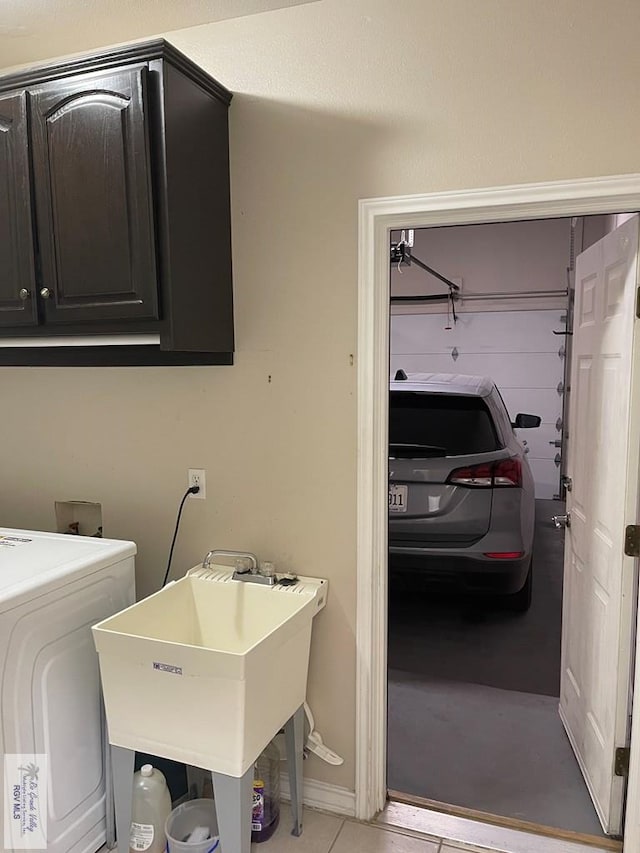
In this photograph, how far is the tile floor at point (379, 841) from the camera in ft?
6.73

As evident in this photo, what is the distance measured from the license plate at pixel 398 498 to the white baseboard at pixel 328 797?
60.5 inches

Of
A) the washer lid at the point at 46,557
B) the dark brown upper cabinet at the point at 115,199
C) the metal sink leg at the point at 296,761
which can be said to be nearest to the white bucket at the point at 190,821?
the metal sink leg at the point at 296,761

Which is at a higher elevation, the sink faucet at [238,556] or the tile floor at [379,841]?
the sink faucet at [238,556]

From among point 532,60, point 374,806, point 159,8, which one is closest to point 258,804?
point 374,806

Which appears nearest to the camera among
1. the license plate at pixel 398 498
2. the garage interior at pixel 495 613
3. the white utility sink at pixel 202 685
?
the white utility sink at pixel 202 685

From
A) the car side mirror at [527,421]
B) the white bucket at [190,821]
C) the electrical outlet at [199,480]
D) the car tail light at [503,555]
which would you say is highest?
the electrical outlet at [199,480]

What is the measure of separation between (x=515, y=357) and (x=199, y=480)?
4937mm

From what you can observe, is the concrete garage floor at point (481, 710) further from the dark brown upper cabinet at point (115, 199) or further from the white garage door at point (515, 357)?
the white garage door at point (515, 357)

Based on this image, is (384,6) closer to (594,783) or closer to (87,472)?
(87,472)

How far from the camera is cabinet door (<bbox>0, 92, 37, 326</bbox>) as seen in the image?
1.94 metres

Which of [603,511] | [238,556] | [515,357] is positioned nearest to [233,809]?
[238,556]

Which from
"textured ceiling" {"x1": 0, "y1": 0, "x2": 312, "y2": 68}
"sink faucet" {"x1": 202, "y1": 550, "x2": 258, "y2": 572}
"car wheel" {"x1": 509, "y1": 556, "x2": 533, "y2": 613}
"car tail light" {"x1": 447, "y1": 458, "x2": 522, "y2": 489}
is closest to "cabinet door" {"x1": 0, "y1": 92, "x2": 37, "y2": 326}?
"textured ceiling" {"x1": 0, "y1": 0, "x2": 312, "y2": 68}

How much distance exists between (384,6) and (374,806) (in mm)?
2544

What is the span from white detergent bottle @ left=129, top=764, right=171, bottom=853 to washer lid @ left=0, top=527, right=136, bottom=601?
2.11 ft
